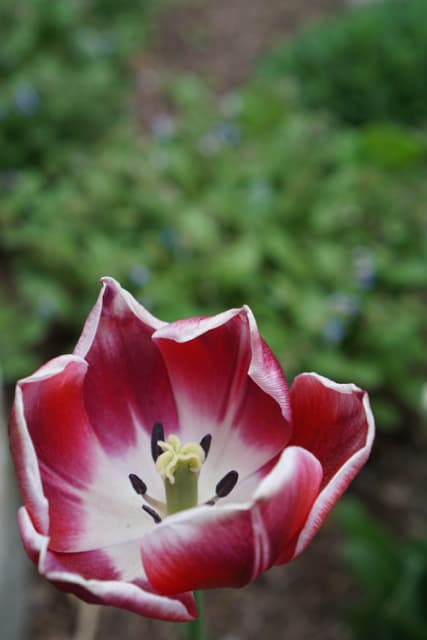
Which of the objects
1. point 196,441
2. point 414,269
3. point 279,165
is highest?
point 196,441

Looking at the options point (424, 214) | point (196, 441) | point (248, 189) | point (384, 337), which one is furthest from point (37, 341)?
point (196, 441)

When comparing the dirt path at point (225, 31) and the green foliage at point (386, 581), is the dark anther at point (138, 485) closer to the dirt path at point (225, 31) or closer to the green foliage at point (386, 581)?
the green foliage at point (386, 581)

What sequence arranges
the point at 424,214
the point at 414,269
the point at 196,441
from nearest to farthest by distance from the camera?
the point at 196,441
the point at 414,269
the point at 424,214

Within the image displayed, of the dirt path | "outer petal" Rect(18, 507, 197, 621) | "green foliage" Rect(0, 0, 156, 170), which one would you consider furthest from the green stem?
the dirt path

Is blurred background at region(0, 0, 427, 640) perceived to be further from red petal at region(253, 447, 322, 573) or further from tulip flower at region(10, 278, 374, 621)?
red petal at region(253, 447, 322, 573)

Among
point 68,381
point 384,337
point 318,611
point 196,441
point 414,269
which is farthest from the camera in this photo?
point 414,269

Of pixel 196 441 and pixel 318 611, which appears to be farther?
pixel 318 611

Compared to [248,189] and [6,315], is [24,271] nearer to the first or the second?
[6,315]
